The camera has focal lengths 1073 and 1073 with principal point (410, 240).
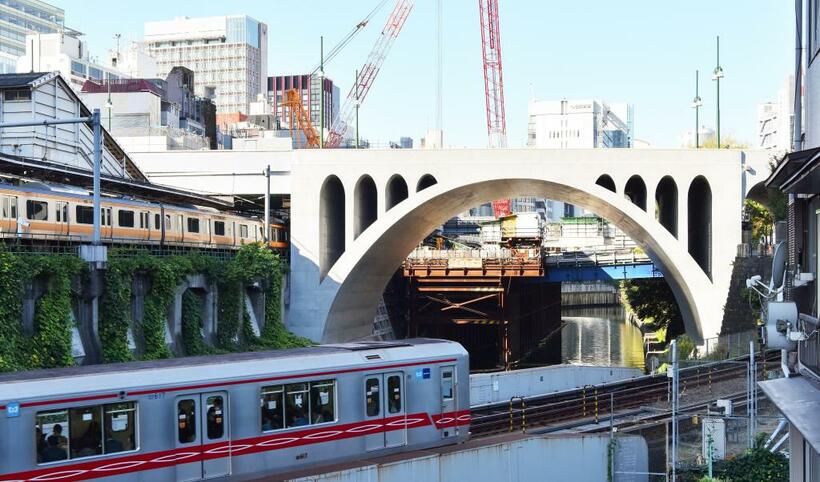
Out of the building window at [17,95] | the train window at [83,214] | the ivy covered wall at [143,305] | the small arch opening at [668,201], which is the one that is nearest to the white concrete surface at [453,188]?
the small arch opening at [668,201]

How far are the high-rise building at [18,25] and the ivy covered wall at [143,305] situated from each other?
126 m

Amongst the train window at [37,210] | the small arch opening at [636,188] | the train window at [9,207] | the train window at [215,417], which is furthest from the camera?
the small arch opening at [636,188]

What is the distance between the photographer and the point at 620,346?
277 feet

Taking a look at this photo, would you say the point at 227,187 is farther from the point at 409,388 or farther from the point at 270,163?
the point at 409,388

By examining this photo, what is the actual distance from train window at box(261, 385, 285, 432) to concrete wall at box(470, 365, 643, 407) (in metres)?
13.4

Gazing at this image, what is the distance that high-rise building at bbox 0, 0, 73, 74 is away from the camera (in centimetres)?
16825

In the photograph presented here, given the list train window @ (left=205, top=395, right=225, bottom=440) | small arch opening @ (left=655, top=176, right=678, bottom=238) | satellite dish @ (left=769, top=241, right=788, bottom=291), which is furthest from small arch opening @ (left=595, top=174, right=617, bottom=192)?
train window @ (left=205, top=395, right=225, bottom=440)

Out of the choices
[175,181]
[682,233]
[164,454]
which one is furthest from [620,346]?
[164,454]

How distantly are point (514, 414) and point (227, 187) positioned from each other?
25473 mm

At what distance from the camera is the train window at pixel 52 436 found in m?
18.0

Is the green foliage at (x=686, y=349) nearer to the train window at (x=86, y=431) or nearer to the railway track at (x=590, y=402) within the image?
the railway track at (x=590, y=402)

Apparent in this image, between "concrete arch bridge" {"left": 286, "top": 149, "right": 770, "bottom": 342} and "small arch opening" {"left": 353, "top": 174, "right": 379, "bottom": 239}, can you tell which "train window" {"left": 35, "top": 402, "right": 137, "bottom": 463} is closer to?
"concrete arch bridge" {"left": 286, "top": 149, "right": 770, "bottom": 342}

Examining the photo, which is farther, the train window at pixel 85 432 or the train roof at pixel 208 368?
the train window at pixel 85 432

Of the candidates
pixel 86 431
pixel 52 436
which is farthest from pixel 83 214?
pixel 52 436
